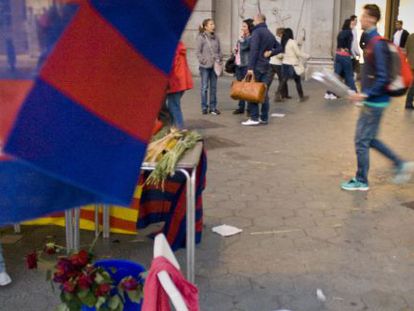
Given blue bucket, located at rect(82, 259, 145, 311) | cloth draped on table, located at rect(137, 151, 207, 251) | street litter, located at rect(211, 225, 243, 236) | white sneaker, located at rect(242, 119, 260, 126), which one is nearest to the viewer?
blue bucket, located at rect(82, 259, 145, 311)

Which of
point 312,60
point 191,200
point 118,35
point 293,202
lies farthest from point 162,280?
point 312,60

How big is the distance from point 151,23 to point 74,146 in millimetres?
361

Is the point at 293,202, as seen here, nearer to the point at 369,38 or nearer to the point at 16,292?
the point at 369,38

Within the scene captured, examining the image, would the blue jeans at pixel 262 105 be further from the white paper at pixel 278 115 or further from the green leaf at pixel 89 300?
the green leaf at pixel 89 300

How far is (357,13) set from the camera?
1664 cm

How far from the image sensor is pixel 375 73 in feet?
17.6

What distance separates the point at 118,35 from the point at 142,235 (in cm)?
371

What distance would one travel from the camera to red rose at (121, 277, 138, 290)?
9.08 feet

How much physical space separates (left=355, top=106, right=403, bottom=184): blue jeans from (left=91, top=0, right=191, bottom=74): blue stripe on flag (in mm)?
4390

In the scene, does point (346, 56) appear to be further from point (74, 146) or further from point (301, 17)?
point (74, 146)

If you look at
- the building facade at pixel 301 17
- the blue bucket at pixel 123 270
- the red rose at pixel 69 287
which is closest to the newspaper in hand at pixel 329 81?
the blue bucket at pixel 123 270

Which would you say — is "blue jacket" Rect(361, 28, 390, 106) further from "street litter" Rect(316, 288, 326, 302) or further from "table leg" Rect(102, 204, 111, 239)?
"table leg" Rect(102, 204, 111, 239)

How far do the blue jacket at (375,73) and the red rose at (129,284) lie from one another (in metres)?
3.43

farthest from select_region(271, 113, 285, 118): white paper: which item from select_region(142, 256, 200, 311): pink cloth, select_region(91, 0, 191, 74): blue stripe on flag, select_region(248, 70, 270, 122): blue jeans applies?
select_region(91, 0, 191, 74): blue stripe on flag
